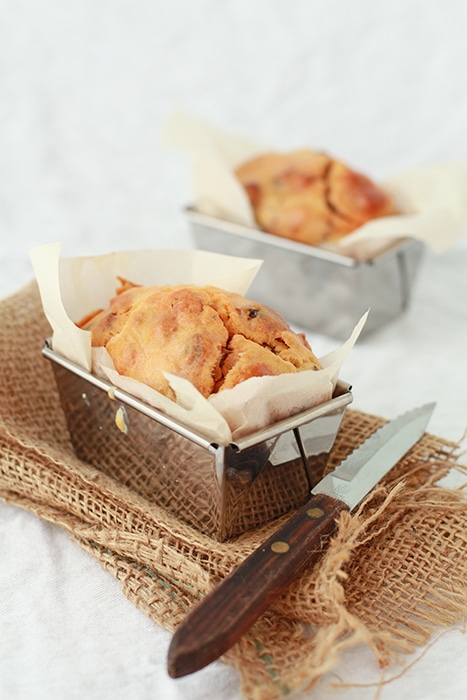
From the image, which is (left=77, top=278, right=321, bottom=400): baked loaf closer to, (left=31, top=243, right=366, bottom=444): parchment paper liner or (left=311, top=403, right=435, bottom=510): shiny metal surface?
(left=31, top=243, right=366, bottom=444): parchment paper liner

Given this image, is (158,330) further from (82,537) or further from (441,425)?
(441,425)

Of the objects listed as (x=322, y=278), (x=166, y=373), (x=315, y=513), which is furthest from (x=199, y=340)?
(x=322, y=278)

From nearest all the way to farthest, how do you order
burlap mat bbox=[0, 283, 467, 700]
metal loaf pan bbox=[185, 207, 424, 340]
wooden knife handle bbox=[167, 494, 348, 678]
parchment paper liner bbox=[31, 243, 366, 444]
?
wooden knife handle bbox=[167, 494, 348, 678] < burlap mat bbox=[0, 283, 467, 700] < parchment paper liner bbox=[31, 243, 366, 444] < metal loaf pan bbox=[185, 207, 424, 340]

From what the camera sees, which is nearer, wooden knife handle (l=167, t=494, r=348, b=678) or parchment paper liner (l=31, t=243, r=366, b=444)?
wooden knife handle (l=167, t=494, r=348, b=678)

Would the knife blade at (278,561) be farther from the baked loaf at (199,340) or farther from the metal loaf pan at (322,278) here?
the metal loaf pan at (322,278)

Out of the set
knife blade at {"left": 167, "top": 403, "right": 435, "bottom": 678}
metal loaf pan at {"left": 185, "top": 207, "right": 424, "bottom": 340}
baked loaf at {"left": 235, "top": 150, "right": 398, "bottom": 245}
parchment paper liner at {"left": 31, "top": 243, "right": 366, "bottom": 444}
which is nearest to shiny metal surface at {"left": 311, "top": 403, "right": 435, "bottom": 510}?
knife blade at {"left": 167, "top": 403, "right": 435, "bottom": 678}

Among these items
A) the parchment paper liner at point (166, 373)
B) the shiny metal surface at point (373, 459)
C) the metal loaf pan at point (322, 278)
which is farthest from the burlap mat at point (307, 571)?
the metal loaf pan at point (322, 278)

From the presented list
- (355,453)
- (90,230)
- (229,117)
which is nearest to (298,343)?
(355,453)
